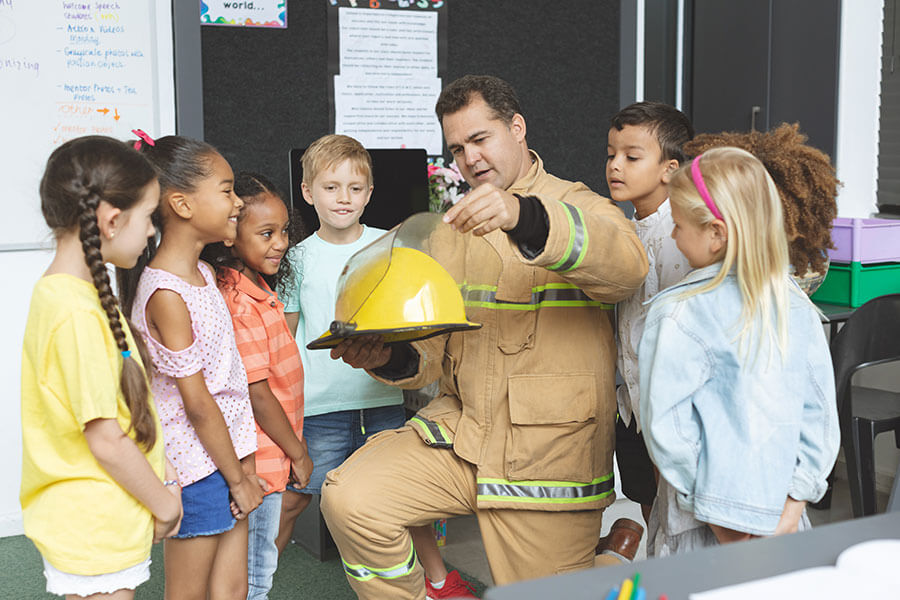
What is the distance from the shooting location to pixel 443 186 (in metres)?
3.19

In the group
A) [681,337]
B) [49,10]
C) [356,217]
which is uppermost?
[49,10]

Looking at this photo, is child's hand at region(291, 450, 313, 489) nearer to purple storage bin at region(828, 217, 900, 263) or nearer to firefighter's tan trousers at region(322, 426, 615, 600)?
firefighter's tan trousers at region(322, 426, 615, 600)

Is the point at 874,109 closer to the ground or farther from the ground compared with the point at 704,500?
farther from the ground

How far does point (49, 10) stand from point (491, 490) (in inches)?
81.8

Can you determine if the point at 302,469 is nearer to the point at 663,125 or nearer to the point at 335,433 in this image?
the point at 335,433

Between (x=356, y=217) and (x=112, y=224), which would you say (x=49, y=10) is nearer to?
(x=356, y=217)

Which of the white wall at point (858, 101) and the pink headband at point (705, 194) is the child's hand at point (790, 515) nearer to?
the pink headband at point (705, 194)

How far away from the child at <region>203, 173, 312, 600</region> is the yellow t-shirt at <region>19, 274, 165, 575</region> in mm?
416

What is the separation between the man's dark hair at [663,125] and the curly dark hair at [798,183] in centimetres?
11

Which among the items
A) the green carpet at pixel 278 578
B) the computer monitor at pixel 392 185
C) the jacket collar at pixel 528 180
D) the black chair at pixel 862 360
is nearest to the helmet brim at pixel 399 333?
the jacket collar at pixel 528 180

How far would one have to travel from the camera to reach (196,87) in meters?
2.94

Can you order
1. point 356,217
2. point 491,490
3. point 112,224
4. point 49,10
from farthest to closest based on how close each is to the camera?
point 49,10 < point 356,217 < point 491,490 < point 112,224

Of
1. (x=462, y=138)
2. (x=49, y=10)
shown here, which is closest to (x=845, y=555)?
(x=462, y=138)

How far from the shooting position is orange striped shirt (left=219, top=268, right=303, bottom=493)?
1.78 metres
